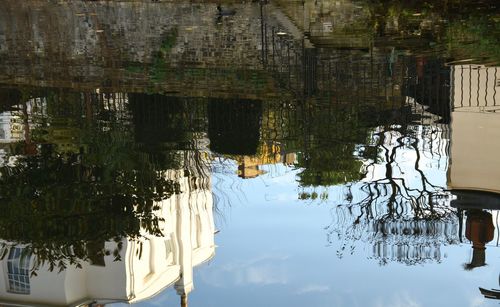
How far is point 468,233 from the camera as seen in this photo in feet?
25.3

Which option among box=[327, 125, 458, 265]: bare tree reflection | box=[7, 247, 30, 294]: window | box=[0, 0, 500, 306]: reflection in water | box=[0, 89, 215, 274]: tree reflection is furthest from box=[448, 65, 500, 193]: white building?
box=[7, 247, 30, 294]: window

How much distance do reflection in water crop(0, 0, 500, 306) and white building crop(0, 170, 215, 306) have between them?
2 cm

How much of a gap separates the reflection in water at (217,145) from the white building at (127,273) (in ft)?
0.06

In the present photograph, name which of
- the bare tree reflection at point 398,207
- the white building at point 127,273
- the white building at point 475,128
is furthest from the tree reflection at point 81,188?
the white building at point 475,128

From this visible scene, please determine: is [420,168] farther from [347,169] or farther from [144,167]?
[144,167]

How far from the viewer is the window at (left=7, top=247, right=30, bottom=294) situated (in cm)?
679

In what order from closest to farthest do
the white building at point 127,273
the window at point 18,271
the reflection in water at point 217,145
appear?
the white building at point 127,273, the window at point 18,271, the reflection in water at point 217,145

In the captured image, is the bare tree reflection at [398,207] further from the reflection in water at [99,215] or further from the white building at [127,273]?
the reflection in water at [99,215]

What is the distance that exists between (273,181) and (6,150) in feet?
11.7

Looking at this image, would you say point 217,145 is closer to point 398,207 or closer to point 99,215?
point 99,215

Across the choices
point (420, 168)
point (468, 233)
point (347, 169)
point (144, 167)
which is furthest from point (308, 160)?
point (468, 233)

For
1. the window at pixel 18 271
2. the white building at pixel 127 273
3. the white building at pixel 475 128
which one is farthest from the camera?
the white building at pixel 475 128

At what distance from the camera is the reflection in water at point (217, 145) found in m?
7.39

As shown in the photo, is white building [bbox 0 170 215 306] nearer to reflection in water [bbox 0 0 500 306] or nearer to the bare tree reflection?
reflection in water [bbox 0 0 500 306]
